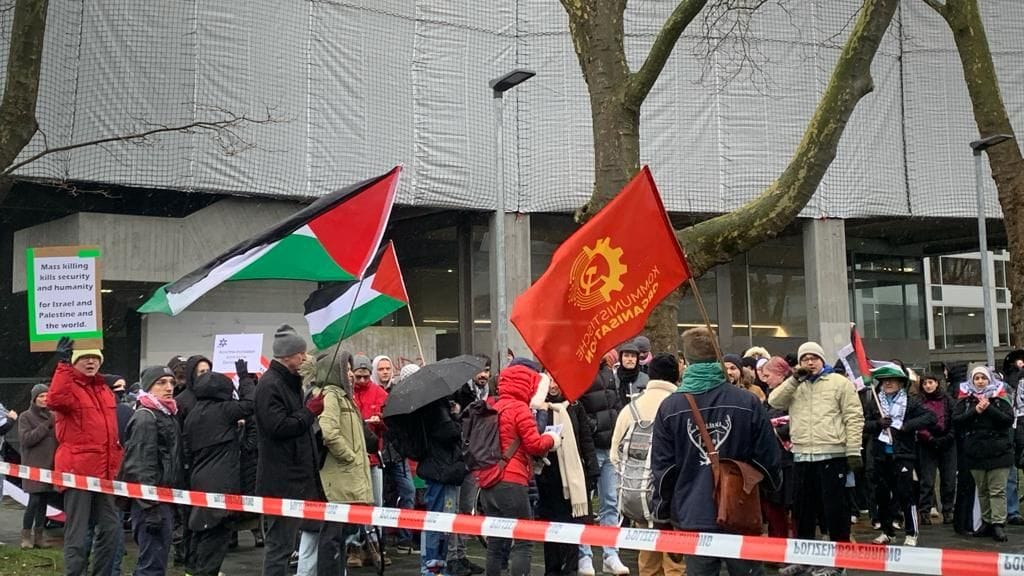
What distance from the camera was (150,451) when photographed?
809cm

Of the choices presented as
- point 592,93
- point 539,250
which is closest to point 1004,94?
point 539,250

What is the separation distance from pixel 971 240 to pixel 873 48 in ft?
68.0

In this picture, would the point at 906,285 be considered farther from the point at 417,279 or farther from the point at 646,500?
the point at 646,500

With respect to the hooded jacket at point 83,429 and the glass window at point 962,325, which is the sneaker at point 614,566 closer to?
the hooded jacket at point 83,429

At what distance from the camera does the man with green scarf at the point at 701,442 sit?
585cm

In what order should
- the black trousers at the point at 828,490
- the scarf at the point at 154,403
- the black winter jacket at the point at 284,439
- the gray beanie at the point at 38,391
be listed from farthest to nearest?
1. the gray beanie at the point at 38,391
2. the black trousers at the point at 828,490
3. the scarf at the point at 154,403
4. the black winter jacket at the point at 284,439

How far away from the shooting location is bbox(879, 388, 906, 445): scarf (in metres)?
10.9

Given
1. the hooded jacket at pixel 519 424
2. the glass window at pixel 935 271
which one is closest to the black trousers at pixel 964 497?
the hooded jacket at pixel 519 424

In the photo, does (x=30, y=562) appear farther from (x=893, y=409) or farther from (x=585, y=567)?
(x=893, y=409)

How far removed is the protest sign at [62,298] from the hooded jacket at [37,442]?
187 centimetres

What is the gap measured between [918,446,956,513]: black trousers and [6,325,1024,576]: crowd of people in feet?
3.92

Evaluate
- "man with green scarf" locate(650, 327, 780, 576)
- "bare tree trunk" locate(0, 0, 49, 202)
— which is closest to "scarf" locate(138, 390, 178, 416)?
"bare tree trunk" locate(0, 0, 49, 202)

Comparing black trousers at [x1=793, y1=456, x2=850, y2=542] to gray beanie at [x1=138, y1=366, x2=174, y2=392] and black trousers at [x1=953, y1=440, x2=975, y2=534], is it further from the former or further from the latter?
gray beanie at [x1=138, y1=366, x2=174, y2=392]

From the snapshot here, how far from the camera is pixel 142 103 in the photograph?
1861 centimetres
